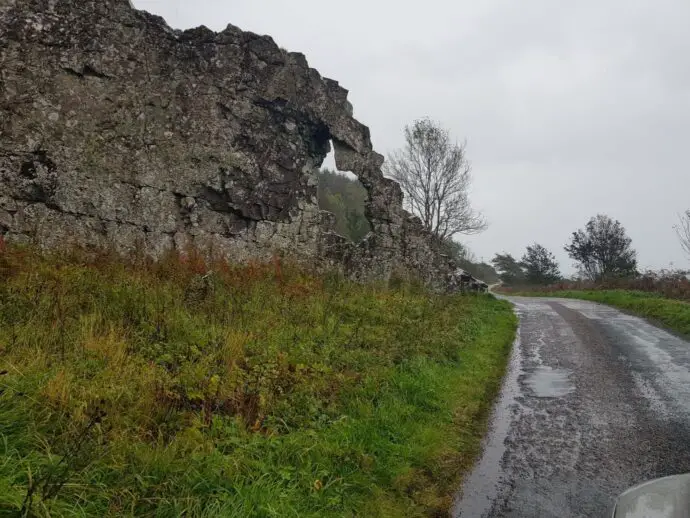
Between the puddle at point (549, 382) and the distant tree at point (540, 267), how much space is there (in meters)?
39.3

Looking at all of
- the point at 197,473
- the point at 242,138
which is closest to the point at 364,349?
the point at 197,473

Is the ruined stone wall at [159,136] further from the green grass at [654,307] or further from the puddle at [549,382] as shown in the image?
the green grass at [654,307]

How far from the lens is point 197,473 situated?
4004mm

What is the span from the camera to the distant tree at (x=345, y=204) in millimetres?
36938

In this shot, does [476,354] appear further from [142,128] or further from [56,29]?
[56,29]

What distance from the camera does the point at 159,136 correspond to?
38.9 feet

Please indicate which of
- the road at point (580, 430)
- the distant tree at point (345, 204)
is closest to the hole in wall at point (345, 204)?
the distant tree at point (345, 204)

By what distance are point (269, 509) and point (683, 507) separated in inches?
103

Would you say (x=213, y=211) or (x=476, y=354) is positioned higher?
(x=213, y=211)

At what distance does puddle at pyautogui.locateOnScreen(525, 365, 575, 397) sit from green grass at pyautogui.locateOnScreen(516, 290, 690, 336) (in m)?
6.38

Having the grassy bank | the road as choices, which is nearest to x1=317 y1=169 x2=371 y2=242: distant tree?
the road

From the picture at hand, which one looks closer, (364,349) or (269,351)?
(269,351)

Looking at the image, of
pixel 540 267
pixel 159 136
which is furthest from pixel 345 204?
pixel 159 136

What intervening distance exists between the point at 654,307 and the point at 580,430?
13869mm
